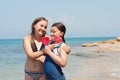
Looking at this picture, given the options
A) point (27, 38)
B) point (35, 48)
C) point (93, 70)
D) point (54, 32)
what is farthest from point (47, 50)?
point (93, 70)

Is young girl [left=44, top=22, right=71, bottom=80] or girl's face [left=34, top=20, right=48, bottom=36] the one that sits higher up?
girl's face [left=34, top=20, right=48, bottom=36]

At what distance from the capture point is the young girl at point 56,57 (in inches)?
180

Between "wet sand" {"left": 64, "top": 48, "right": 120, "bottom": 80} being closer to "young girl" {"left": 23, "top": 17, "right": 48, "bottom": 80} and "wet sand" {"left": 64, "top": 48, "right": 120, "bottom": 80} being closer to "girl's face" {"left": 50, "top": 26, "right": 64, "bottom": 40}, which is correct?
"young girl" {"left": 23, "top": 17, "right": 48, "bottom": 80}

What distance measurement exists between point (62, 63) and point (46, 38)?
40 centimetres

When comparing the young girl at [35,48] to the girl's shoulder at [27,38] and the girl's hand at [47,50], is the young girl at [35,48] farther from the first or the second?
the girl's hand at [47,50]

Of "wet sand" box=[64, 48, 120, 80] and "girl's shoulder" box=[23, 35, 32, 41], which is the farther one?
"wet sand" box=[64, 48, 120, 80]

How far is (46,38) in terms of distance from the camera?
15.2 feet

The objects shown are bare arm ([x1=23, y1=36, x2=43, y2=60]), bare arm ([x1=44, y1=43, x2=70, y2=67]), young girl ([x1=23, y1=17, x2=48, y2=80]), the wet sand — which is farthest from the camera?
the wet sand

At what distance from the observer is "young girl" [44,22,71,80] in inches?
180

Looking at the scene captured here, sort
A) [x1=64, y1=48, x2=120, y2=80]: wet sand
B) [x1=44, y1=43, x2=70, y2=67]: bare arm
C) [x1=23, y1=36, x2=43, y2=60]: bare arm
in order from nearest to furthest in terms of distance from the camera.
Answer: [x1=44, y1=43, x2=70, y2=67]: bare arm → [x1=23, y1=36, x2=43, y2=60]: bare arm → [x1=64, y1=48, x2=120, y2=80]: wet sand

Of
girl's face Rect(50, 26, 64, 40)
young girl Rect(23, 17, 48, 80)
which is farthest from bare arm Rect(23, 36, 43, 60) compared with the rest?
Result: girl's face Rect(50, 26, 64, 40)

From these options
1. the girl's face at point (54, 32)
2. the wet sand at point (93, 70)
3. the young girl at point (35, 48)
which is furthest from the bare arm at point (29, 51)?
the wet sand at point (93, 70)

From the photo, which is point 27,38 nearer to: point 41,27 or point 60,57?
point 41,27

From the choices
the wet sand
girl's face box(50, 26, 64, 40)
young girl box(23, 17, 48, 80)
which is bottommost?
the wet sand
